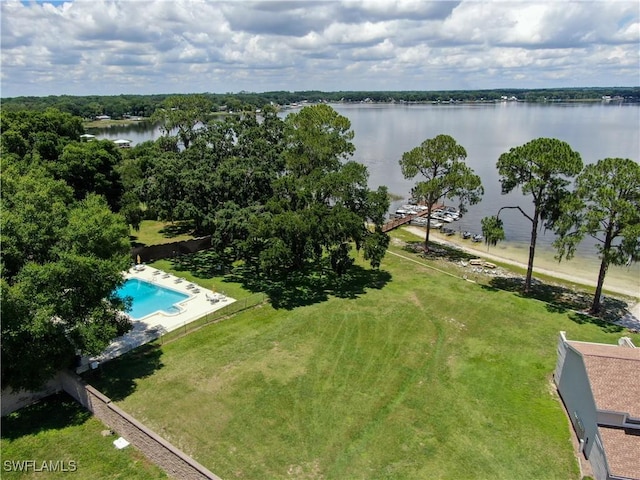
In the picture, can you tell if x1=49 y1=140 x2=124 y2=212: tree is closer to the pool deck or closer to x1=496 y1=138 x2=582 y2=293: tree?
the pool deck

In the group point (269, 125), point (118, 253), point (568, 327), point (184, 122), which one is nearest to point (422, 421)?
point (568, 327)

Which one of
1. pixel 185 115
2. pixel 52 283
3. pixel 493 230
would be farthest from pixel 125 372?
pixel 185 115

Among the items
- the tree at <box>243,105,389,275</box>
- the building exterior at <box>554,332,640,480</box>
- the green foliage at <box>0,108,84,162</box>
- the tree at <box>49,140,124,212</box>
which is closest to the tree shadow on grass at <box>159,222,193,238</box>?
the tree at <box>49,140,124,212</box>

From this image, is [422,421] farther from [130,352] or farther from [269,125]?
[269,125]

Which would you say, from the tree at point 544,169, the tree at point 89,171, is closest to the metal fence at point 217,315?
the tree at point 89,171

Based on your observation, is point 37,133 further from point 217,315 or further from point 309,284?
point 309,284

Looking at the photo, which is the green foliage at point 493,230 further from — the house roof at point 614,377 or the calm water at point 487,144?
the calm water at point 487,144

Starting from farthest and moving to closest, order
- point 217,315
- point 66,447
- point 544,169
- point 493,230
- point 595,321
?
point 493,230
point 544,169
point 595,321
point 217,315
point 66,447
